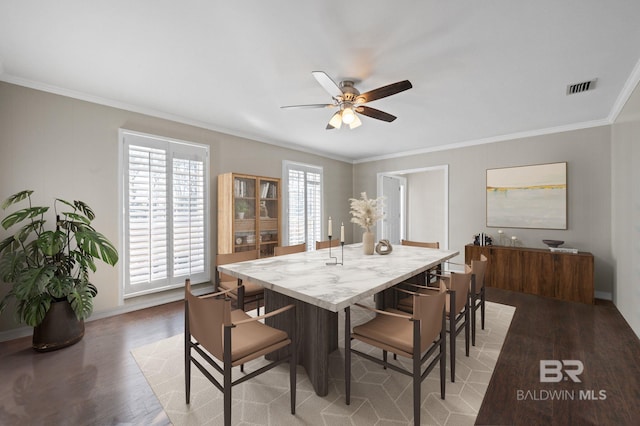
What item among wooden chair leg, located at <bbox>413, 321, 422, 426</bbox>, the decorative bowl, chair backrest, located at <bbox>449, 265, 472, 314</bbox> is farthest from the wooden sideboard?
wooden chair leg, located at <bbox>413, 321, 422, 426</bbox>

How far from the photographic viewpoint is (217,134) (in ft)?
13.8

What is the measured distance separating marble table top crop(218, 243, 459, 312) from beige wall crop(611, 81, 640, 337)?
6.17 feet

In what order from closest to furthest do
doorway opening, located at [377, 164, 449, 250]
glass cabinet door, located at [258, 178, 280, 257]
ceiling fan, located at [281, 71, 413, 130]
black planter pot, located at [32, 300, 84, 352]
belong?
ceiling fan, located at [281, 71, 413, 130], black planter pot, located at [32, 300, 84, 352], glass cabinet door, located at [258, 178, 280, 257], doorway opening, located at [377, 164, 449, 250]

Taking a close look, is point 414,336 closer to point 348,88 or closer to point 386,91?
point 386,91

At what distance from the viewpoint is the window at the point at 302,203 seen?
5207 mm

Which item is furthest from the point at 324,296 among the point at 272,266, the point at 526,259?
the point at 526,259

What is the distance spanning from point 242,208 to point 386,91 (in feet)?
8.99

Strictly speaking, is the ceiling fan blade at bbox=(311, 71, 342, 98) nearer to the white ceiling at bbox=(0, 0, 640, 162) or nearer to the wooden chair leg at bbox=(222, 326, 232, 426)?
the white ceiling at bbox=(0, 0, 640, 162)

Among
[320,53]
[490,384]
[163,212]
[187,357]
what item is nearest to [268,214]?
[163,212]

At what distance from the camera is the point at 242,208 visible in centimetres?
415

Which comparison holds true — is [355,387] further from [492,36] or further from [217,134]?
[217,134]

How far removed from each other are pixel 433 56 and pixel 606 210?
3.74 meters

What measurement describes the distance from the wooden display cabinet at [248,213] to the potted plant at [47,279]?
1.52 m

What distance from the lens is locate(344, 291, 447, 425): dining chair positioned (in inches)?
59.3
